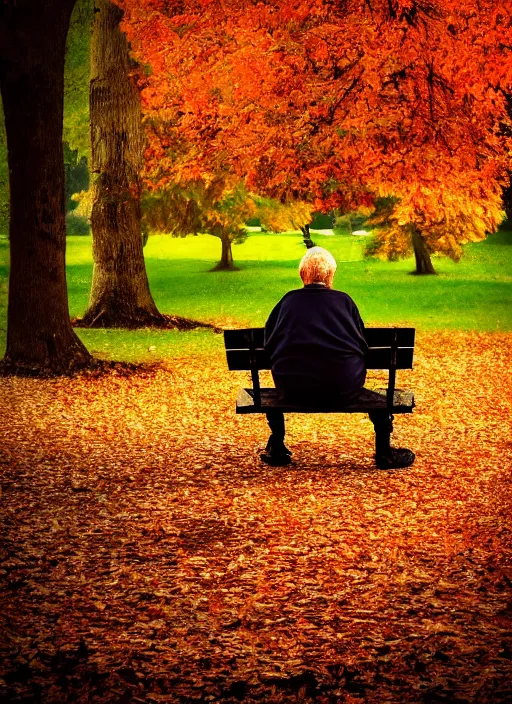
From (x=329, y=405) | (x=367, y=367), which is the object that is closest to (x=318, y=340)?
(x=329, y=405)

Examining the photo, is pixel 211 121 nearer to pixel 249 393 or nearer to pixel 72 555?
pixel 249 393

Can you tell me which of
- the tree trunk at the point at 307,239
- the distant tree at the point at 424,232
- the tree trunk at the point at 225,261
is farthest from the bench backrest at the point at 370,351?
the tree trunk at the point at 225,261

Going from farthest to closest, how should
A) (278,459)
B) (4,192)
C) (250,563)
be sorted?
(4,192)
(278,459)
(250,563)

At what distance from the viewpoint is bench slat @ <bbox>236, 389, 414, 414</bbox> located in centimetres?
786

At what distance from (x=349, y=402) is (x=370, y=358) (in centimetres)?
42

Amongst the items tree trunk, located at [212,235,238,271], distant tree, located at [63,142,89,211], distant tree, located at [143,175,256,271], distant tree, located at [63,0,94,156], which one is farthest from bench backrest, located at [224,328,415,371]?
distant tree, located at [63,142,89,211]

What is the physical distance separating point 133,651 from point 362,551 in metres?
1.87

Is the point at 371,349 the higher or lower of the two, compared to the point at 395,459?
higher

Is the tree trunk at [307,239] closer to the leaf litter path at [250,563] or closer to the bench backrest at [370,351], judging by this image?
the leaf litter path at [250,563]

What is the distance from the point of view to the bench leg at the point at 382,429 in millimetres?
8109

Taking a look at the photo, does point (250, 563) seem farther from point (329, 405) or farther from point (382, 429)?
A: point (382, 429)

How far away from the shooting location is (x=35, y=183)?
1331cm

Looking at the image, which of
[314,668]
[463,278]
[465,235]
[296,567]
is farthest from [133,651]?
[463,278]

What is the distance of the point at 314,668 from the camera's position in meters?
4.41
